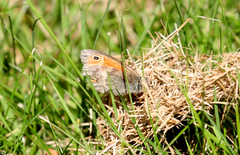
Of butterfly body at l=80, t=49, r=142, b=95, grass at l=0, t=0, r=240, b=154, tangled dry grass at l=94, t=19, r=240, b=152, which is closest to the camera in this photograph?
tangled dry grass at l=94, t=19, r=240, b=152

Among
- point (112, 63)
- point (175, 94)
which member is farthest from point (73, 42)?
point (175, 94)

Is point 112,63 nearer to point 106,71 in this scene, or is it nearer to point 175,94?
point 106,71

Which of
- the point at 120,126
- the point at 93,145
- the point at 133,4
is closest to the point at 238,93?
the point at 120,126

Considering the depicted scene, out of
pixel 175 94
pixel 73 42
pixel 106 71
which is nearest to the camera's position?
pixel 175 94

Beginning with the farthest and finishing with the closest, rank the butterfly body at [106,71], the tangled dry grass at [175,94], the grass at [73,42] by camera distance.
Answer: the grass at [73,42]
the butterfly body at [106,71]
the tangled dry grass at [175,94]

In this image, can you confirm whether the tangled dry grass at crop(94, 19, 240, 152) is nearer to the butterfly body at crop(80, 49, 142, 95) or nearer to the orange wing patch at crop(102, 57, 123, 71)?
the butterfly body at crop(80, 49, 142, 95)

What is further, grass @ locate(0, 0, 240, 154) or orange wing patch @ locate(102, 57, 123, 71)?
grass @ locate(0, 0, 240, 154)

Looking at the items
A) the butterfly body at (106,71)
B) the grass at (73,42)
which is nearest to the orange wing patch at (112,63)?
the butterfly body at (106,71)

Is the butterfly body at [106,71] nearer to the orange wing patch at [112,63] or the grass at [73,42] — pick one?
the orange wing patch at [112,63]

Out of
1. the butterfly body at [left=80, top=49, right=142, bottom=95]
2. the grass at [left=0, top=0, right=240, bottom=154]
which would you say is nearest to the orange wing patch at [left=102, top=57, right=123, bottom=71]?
the butterfly body at [left=80, top=49, right=142, bottom=95]
